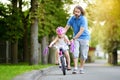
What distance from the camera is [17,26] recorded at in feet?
127

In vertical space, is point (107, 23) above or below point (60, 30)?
above

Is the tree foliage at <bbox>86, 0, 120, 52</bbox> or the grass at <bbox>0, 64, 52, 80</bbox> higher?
the tree foliage at <bbox>86, 0, 120, 52</bbox>

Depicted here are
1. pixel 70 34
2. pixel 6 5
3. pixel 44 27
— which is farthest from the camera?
pixel 70 34

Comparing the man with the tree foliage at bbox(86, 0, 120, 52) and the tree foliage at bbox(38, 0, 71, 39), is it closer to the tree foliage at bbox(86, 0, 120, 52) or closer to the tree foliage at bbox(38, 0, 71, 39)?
the tree foliage at bbox(38, 0, 71, 39)

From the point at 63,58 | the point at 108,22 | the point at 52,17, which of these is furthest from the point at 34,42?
the point at 108,22

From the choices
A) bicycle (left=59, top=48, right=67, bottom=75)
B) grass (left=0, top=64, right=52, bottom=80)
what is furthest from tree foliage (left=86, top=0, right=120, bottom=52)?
bicycle (left=59, top=48, right=67, bottom=75)

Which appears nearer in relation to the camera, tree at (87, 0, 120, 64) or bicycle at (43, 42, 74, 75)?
bicycle at (43, 42, 74, 75)

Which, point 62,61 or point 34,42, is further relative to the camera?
point 34,42

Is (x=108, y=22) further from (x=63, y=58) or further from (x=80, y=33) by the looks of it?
(x=80, y=33)

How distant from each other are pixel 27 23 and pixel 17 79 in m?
29.1

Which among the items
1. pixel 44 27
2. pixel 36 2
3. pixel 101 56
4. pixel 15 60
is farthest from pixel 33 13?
pixel 101 56

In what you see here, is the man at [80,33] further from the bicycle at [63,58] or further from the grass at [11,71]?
the grass at [11,71]

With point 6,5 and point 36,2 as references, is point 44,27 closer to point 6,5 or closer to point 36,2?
point 6,5

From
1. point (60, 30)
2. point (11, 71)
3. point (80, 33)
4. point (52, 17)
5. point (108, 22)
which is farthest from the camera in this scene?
point (108, 22)
